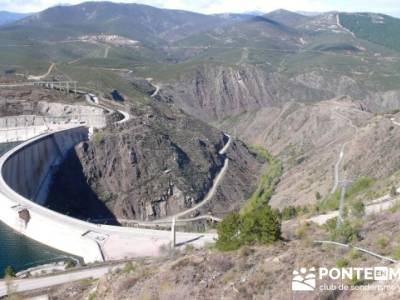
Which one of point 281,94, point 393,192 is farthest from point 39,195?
point 281,94

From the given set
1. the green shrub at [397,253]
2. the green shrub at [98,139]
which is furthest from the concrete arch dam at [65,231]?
the green shrub at [397,253]

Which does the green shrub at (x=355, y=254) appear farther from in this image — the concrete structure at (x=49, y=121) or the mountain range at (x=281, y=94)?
the concrete structure at (x=49, y=121)

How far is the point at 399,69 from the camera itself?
606 ft

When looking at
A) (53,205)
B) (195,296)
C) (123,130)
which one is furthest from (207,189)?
(195,296)

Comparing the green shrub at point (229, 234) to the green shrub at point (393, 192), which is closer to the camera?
the green shrub at point (229, 234)

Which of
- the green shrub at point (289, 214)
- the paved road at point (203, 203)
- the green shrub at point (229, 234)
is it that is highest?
the green shrub at point (229, 234)

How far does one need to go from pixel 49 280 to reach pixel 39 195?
30772 millimetres

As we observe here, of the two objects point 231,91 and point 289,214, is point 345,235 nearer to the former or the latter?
point 289,214

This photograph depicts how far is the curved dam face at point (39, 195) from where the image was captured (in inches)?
1807

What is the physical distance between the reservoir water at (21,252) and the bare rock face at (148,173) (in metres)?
14.8

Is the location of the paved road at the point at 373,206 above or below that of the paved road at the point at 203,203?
above

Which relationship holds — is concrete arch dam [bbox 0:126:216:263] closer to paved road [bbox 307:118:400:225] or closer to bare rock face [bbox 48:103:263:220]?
bare rock face [bbox 48:103:263:220]

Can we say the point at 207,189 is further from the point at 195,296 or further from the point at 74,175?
the point at 195,296

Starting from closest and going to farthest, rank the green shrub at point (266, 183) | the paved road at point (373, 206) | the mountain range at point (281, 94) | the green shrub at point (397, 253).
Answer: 1. the green shrub at point (397, 253)
2. the paved road at point (373, 206)
3. the green shrub at point (266, 183)
4. the mountain range at point (281, 94)
